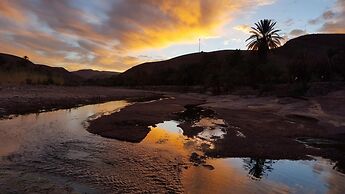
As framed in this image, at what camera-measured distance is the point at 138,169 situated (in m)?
10.6

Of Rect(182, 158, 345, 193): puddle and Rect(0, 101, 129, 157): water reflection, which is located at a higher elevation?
Rect(0, 101, 129, 157): water reflection

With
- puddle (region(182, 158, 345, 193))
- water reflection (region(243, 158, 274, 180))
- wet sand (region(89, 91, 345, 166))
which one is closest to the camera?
puddle (region(182, 158, 345, 193))

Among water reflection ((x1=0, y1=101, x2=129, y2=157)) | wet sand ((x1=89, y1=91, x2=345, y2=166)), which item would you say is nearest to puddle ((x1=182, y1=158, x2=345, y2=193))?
wet sand ((x1=89, y1=91, x2=345, y2=166))

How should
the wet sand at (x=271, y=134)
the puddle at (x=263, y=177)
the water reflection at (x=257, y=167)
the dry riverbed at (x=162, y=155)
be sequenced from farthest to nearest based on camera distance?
the wet sand at (x=271, y=134), the water reflection at (x=257, y=167), the puddle at (x=263, y=177), the dry riverbed at (x=162, y=155)

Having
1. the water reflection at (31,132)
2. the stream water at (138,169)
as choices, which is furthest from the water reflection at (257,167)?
the water reflection at (31,132)

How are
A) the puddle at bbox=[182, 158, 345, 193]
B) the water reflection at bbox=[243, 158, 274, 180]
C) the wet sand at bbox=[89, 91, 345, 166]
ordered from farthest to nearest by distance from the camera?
1. the wet sand at bbox=[89, 91, 345, 166]
2. the water reflection at bbox=[243, 158, 274, 180]
3. the puddle at bbox=[182, 158, 345, 193]

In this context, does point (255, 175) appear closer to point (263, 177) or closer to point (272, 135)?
point (263, 177)

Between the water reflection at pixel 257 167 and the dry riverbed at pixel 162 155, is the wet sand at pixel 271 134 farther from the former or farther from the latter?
the water reflection at pixel 257 167

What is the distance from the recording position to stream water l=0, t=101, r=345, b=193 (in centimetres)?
888

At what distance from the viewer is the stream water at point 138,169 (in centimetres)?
888

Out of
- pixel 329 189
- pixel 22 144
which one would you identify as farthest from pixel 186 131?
pixel 329 189

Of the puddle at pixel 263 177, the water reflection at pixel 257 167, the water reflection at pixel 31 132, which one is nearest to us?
the puddle at pixel 263 177

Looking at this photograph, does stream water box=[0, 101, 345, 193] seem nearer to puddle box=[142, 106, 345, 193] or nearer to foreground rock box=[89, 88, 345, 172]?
puddle box=[142, 106, 345, 193]

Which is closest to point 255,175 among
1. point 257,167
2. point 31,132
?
point 257,167
